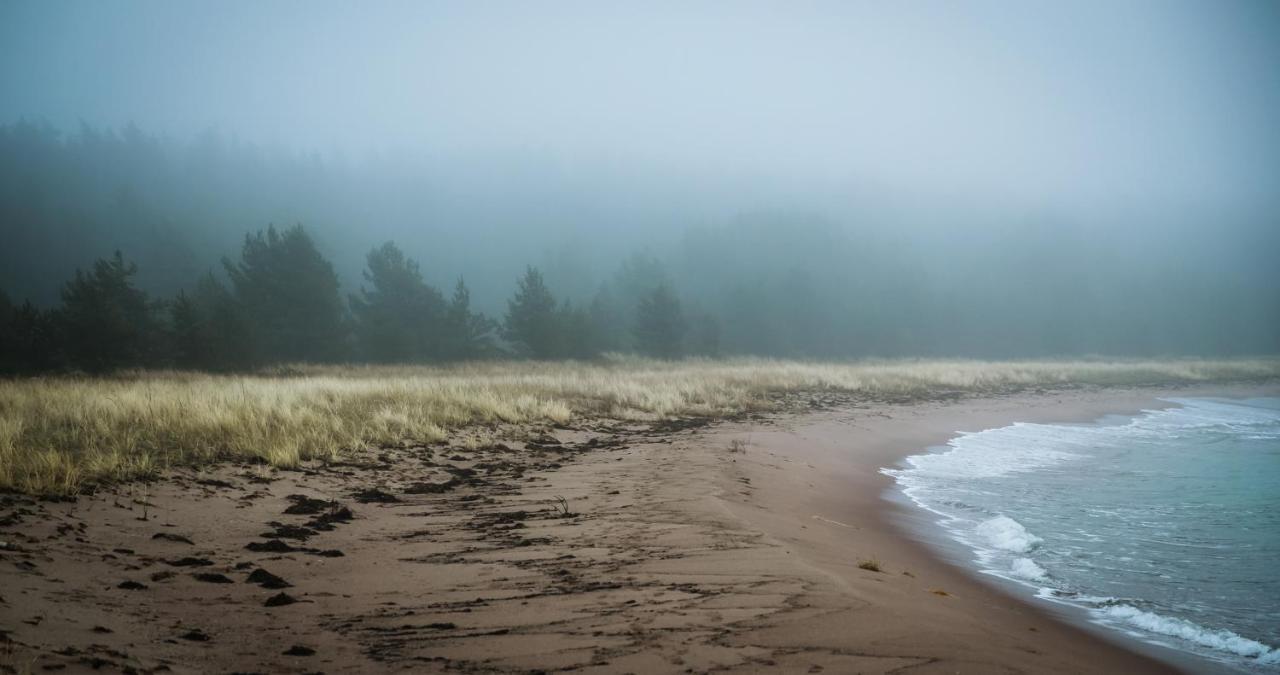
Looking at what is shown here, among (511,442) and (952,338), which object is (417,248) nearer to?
→ (952,338)

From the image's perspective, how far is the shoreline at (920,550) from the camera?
4387mm

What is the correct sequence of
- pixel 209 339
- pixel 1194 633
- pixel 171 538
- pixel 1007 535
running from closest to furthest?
pixel 1194 633 → pixel 171 538 → pixel 1007 535 → pixel 209 339

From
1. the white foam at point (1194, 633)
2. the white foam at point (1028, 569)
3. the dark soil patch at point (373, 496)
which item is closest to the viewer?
the white foam at point (1194, 633)

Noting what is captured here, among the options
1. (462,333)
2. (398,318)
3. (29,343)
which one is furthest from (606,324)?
(29,343)

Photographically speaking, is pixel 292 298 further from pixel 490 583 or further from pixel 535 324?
pixel 490 583

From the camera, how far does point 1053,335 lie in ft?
270

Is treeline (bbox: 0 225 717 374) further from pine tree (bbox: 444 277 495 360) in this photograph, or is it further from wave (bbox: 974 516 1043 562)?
wave (bbox: 974 516 1043 562)

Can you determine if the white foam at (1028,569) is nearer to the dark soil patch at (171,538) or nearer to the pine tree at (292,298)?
Result: the dark soil patch at (171,538)

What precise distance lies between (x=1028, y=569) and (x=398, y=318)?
113 ft

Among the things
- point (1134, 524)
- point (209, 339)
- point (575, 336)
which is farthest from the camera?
point (575, 336)

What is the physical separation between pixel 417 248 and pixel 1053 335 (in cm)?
9231

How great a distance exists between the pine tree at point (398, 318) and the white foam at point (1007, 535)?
31.4 metres

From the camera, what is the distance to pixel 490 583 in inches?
187

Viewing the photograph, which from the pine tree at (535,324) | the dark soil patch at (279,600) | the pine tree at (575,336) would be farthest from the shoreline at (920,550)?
the pine tree at (575,336)
